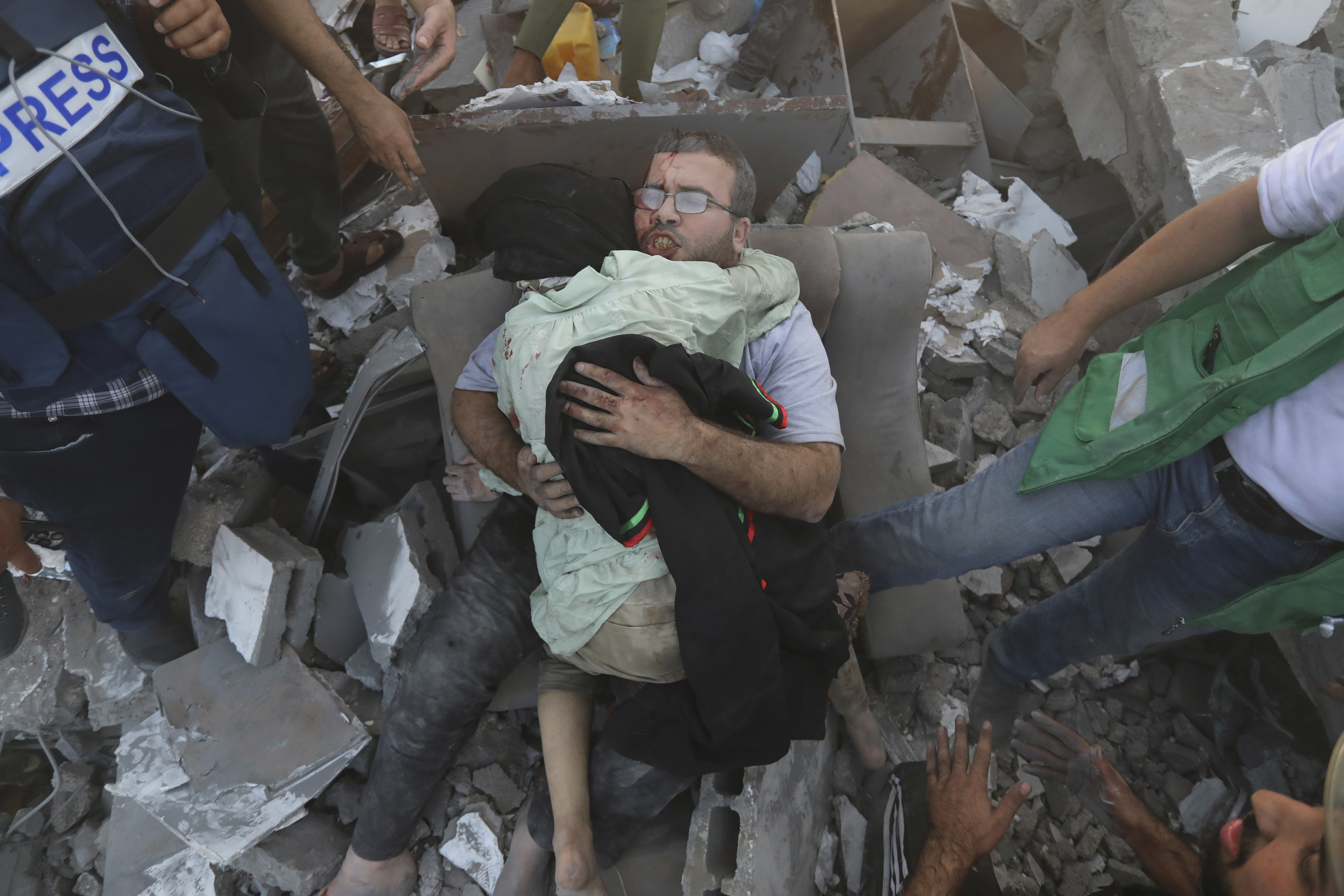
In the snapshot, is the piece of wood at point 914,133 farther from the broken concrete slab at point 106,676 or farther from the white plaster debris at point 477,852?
the broken concrete slab at point 106,676

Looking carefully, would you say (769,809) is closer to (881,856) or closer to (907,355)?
(881,856)

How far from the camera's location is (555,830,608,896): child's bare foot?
1603 mm

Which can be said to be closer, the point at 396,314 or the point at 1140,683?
the point at 1140,683

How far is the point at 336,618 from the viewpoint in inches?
83.8

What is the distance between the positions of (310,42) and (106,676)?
6.76 feet

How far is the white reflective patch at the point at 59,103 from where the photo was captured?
49.5 inches

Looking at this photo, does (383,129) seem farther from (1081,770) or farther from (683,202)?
(1081,770)

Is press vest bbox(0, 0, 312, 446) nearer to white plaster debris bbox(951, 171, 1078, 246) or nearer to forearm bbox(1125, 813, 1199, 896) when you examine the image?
forearm bbox(1125, 813, 1199, 896)

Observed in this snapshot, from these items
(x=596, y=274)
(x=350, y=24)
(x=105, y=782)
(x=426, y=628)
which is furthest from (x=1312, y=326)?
(x=350, y=24)

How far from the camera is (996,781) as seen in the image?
2.17 metres

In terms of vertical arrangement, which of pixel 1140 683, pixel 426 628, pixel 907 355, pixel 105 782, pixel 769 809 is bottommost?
pixel 1140 683

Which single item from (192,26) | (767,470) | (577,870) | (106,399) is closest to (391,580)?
(106,399)

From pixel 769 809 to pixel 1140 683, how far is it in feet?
5.22

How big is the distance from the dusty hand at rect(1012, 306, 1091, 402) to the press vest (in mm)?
1857
